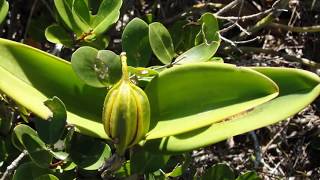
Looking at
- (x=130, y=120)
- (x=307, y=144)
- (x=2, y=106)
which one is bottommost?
(x=307, y=144)

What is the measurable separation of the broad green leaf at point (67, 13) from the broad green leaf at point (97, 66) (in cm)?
23

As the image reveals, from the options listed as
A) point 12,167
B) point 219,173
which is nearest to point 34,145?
point 12,167

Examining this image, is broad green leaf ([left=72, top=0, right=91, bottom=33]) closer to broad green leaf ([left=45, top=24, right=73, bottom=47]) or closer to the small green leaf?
broad green leaf ([left=45, top=24, right=73, bottom=47])

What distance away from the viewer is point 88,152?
104 centimetres

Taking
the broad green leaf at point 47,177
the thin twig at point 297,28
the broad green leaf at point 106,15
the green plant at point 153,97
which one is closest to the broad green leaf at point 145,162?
the green plant at point 153,97

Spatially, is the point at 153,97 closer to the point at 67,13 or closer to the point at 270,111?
the point at 270,111

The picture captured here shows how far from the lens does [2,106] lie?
4.03 ft

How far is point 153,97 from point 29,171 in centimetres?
27

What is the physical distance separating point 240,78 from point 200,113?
0.09 m

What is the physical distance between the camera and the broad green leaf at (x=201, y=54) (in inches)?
41.2

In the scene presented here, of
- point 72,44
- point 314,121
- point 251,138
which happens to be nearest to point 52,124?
point 72,44

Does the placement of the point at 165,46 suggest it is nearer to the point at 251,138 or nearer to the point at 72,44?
the point at 72,44

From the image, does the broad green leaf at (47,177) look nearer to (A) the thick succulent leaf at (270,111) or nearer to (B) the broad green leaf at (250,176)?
(A) the thick succulent leaf at (270,111)

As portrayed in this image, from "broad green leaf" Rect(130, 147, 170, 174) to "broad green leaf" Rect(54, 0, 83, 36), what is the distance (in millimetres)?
280
